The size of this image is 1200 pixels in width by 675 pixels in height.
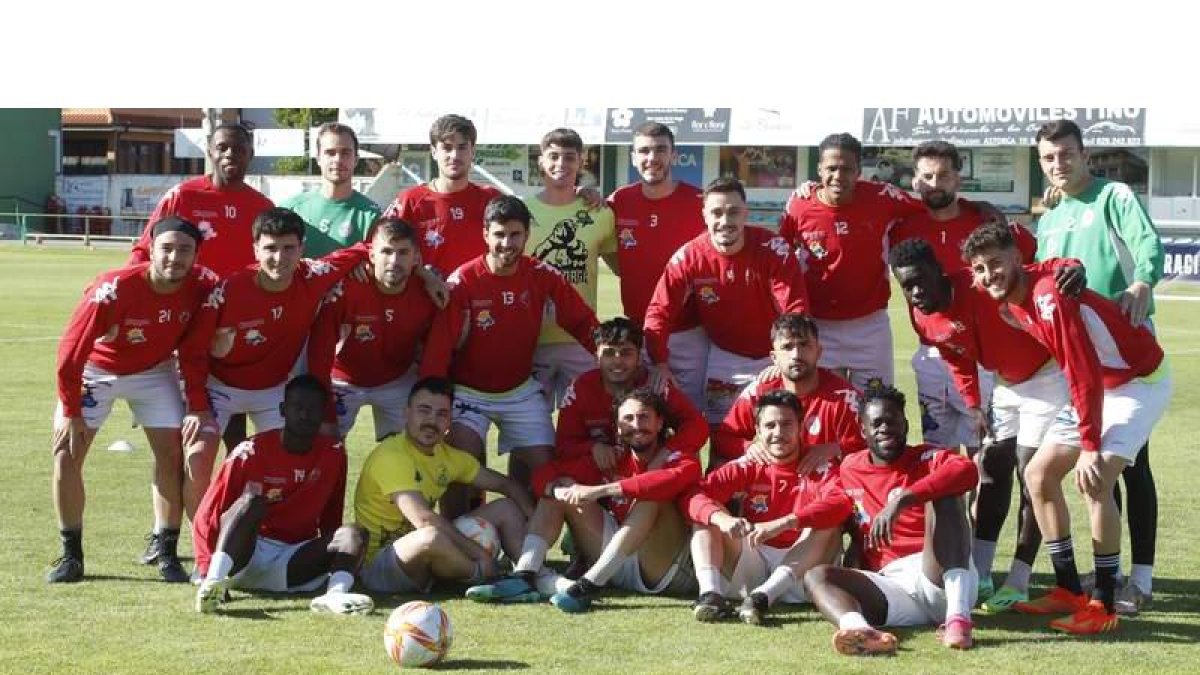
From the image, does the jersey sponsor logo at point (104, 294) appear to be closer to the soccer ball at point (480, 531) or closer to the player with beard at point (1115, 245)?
the soccer ball at point (480, 531)

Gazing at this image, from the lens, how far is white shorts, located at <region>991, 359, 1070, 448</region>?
6.63 m

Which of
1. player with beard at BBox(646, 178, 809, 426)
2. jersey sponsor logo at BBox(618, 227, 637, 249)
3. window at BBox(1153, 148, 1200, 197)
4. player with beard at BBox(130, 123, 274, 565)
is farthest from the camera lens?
window at BBox(1153, 148, 1200, 197)

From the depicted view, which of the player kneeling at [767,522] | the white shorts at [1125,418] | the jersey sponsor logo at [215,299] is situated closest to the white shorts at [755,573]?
the player kneeling at [767,522]

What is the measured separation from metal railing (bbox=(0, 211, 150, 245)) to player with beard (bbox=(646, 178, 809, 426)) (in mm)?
47128

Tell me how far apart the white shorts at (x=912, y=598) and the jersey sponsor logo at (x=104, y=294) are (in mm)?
3650

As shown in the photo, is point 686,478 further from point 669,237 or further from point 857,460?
point 669,237

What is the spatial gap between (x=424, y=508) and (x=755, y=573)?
152cm

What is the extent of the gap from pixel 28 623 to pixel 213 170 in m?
2.76

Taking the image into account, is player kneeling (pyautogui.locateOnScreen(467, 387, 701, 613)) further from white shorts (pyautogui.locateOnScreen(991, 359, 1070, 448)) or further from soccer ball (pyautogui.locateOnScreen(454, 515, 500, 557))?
white shorts (pyautogui.locateOnScreen(991, 359, 1070, 448))

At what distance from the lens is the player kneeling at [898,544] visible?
5.99 m

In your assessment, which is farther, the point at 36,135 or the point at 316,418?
the point at 36,135

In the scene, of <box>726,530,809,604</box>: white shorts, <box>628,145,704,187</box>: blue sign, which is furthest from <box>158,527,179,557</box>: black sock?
<box>628,145,704,187</box>: blue sign

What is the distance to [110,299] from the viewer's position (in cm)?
699

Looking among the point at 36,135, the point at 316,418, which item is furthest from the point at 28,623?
the point at 36,135
